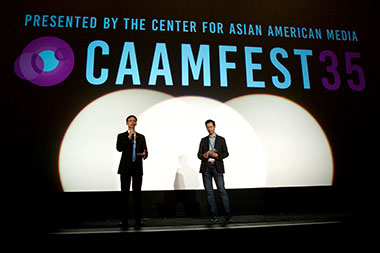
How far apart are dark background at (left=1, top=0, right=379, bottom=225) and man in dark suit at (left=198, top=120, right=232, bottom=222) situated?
850mm

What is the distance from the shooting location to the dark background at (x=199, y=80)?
3.97 m

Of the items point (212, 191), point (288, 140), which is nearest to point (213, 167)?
point (212, 191)

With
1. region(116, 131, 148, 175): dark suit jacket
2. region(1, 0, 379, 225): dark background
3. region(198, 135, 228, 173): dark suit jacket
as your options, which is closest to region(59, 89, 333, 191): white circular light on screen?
region(1, 0, 379, 225): dark background

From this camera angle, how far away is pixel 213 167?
3510mm

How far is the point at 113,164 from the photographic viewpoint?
3965mm

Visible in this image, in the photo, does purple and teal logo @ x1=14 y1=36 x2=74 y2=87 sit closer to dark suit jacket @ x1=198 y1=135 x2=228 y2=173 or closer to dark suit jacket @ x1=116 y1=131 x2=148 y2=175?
dark suit jacket @ x1=116 y1=131 x2=148 y2=175

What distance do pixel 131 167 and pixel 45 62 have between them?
8.65 ft

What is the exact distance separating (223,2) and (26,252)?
483cm

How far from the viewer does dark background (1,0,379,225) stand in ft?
13.0

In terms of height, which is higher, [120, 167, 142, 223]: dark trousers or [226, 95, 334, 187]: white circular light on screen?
[226, 95, 334, 187]: white circular light on screen

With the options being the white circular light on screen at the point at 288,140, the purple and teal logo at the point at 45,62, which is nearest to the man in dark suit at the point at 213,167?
the white circular light on screen at the point at 288,140

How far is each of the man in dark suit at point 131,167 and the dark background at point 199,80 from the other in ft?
4.16

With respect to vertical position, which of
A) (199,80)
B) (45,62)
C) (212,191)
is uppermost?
(45,62)

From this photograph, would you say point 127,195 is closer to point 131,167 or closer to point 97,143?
point 131,167
